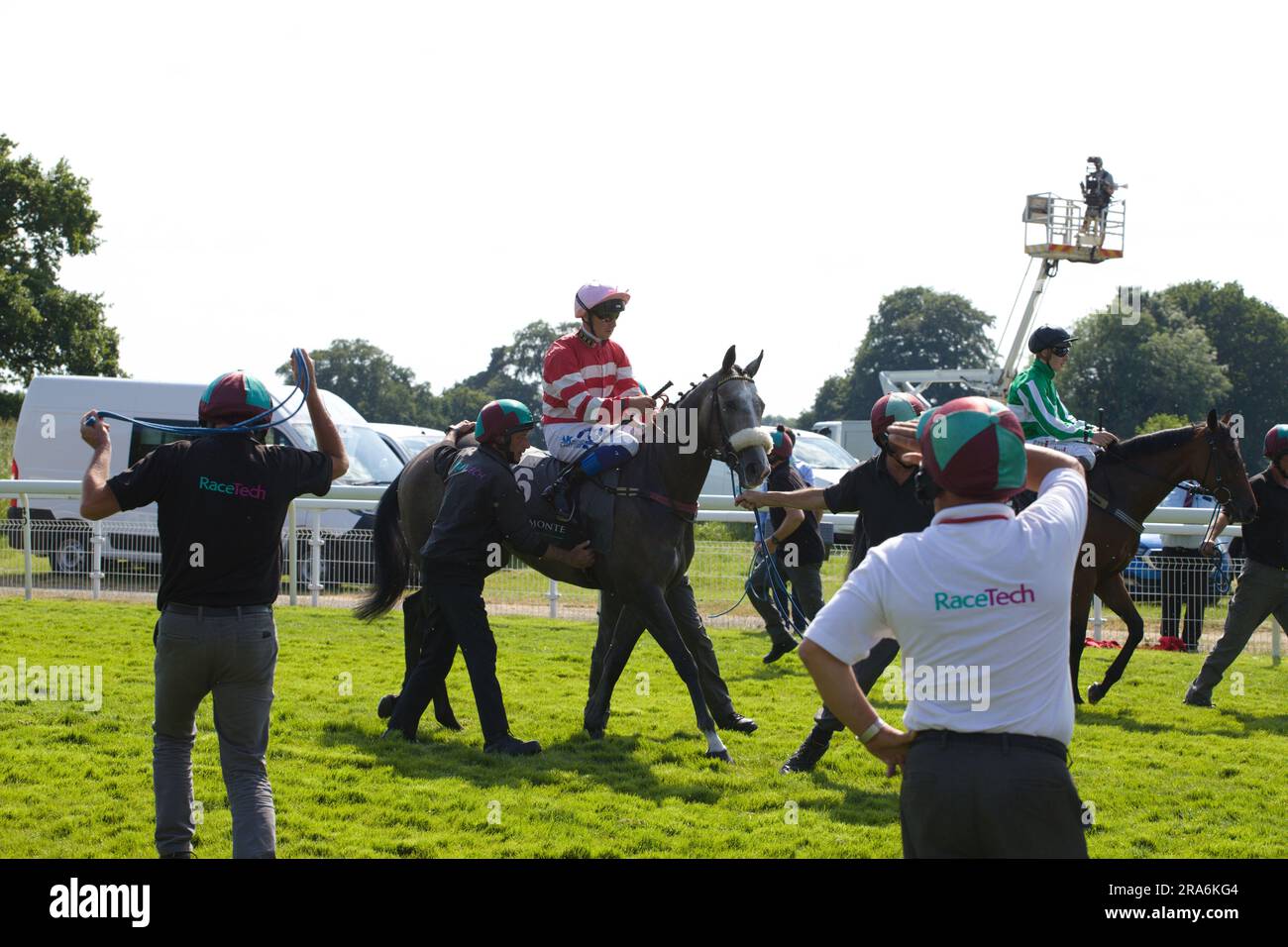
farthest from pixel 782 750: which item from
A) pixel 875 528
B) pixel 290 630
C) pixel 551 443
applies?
pixel 290 630

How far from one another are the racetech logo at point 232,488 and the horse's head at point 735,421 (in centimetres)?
277

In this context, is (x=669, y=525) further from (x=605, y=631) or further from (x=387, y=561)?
(x=387, y=561)

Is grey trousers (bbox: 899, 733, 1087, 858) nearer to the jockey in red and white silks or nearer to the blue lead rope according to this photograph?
the blue lead rope

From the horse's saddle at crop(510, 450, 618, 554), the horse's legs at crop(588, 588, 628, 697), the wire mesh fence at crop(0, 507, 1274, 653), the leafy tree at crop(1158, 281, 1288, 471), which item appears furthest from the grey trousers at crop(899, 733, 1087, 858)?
the leafy tree at crop(1158, 281, 1288, 471)

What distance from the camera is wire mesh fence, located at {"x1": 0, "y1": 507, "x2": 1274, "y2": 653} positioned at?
39.4 feet

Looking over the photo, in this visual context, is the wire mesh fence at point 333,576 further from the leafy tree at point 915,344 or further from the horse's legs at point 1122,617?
the leafy tree at point 915,344

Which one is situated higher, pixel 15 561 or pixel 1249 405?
pixel 1249 405

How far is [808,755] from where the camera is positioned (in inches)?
243

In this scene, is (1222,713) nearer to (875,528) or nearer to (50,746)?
(875,528)

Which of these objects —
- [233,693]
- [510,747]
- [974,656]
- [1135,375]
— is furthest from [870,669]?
[1135,375]

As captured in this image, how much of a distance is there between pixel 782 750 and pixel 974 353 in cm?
6145

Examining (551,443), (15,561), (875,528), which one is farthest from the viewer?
(15,561)

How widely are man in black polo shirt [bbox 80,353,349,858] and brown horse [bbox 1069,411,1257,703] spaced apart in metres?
5.65
